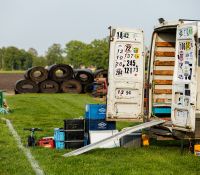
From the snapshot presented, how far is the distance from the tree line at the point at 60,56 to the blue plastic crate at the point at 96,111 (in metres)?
99.5

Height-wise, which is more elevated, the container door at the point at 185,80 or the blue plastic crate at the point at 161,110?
the container door at the point at 185,80

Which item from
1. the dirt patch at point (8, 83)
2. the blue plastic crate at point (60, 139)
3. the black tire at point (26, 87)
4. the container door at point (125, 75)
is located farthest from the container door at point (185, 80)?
the dirt patch at point (8, 83)

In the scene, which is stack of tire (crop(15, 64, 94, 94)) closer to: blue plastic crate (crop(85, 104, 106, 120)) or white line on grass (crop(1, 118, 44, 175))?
white line on grass (crop(1, 118, 44, 175))

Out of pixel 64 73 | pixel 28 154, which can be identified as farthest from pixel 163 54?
pixel 64 73

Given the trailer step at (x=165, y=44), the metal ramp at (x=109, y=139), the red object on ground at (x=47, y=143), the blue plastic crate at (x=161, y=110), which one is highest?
the trailer step at (x=165, y=44)

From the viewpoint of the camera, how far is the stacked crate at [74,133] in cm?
1148

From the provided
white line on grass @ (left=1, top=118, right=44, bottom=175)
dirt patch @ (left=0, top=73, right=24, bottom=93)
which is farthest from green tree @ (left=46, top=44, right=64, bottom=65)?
white line on grass @ (left=1, top=118, right=44, bottom=175)

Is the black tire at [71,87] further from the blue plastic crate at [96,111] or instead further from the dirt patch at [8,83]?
the blue plastic crate at [96,111]

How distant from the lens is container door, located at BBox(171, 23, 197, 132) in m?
10.2

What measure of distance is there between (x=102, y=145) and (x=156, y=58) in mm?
2751

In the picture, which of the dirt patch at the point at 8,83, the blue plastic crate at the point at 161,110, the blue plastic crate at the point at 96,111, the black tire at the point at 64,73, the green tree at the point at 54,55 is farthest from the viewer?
the green tree at the point at 54,55

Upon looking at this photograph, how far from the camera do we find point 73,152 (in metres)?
10.5

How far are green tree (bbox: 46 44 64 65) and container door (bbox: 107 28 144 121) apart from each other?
6127 inches

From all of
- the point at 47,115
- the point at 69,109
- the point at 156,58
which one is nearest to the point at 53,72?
the point at 69,109
